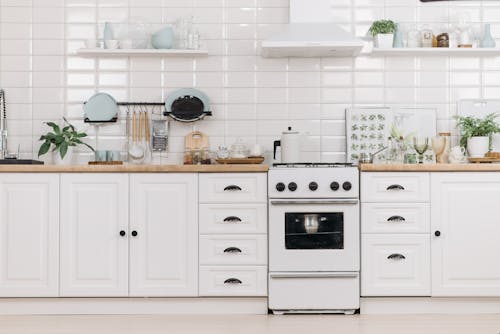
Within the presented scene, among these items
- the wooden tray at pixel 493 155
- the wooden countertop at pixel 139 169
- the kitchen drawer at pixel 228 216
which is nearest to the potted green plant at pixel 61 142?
the wooden countertop at pixel 139 169

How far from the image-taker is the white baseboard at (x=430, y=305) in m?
4.43

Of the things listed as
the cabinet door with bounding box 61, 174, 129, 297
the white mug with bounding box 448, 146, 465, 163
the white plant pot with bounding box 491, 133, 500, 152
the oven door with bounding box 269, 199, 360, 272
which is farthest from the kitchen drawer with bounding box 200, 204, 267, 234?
the white plant pot with bounding box 491, 133, 500, 152

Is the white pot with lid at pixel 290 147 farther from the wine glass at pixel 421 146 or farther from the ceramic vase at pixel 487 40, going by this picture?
the ceramic vase at pixel 487 40

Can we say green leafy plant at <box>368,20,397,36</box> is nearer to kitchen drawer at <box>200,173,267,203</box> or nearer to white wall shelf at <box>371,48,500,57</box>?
white wall shelf at <box>371,48,500,57</box>

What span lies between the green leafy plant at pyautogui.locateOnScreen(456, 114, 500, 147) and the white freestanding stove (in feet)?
3.27

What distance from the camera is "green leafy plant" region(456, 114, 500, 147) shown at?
16.0ft

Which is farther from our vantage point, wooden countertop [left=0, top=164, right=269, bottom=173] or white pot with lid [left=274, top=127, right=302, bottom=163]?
white pot with lid [left=274, top=127, right=302, bottom=163]

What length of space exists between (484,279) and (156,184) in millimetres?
2008

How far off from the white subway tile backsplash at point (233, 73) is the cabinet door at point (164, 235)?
26.0 inches

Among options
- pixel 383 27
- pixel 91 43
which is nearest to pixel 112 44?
pixel 91 43

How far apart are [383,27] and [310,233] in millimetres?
1526

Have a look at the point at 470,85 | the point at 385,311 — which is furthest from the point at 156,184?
the point at 470,85

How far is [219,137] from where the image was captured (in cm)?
505

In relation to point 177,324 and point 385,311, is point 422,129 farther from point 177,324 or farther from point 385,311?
point 177,324
